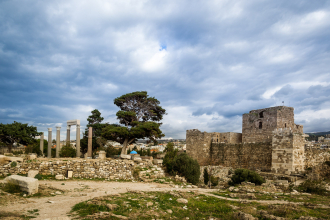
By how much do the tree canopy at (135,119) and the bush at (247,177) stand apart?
31.8 feet

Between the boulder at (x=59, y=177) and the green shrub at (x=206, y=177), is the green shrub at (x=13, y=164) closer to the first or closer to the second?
the boulder at (x=59, y=177)

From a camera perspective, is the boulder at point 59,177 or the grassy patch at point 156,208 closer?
the grassy patch at point 156,208

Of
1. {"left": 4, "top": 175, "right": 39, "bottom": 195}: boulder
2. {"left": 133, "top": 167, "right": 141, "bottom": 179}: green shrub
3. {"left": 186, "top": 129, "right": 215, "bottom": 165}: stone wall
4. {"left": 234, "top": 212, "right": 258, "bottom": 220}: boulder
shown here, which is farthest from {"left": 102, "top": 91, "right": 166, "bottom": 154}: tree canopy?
{"left": 234, "top": 212, "right": 258, "bottom": 220}: boulder

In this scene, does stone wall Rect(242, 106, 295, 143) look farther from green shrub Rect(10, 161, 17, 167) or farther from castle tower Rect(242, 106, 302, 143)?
green shrub Rect(10, 161, 17, 167)

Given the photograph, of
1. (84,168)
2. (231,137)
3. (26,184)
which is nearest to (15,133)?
(84,168)

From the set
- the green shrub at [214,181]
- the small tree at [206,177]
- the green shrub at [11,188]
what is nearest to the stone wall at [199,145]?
the small tree at [206,177]

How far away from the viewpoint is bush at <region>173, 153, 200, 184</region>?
16781mm

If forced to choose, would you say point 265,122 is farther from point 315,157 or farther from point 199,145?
point 199,145

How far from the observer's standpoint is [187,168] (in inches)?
664

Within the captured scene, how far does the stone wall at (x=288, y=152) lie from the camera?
16.9m

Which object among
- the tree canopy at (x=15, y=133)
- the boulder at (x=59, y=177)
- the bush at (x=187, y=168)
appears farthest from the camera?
the tree canopy at (x=15, y=133)

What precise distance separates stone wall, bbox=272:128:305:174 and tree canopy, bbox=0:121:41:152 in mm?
32118

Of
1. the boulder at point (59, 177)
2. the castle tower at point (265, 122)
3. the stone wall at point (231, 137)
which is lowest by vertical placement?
the boulder at point (59, 177)

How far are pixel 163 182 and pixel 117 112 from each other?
12.4 m
